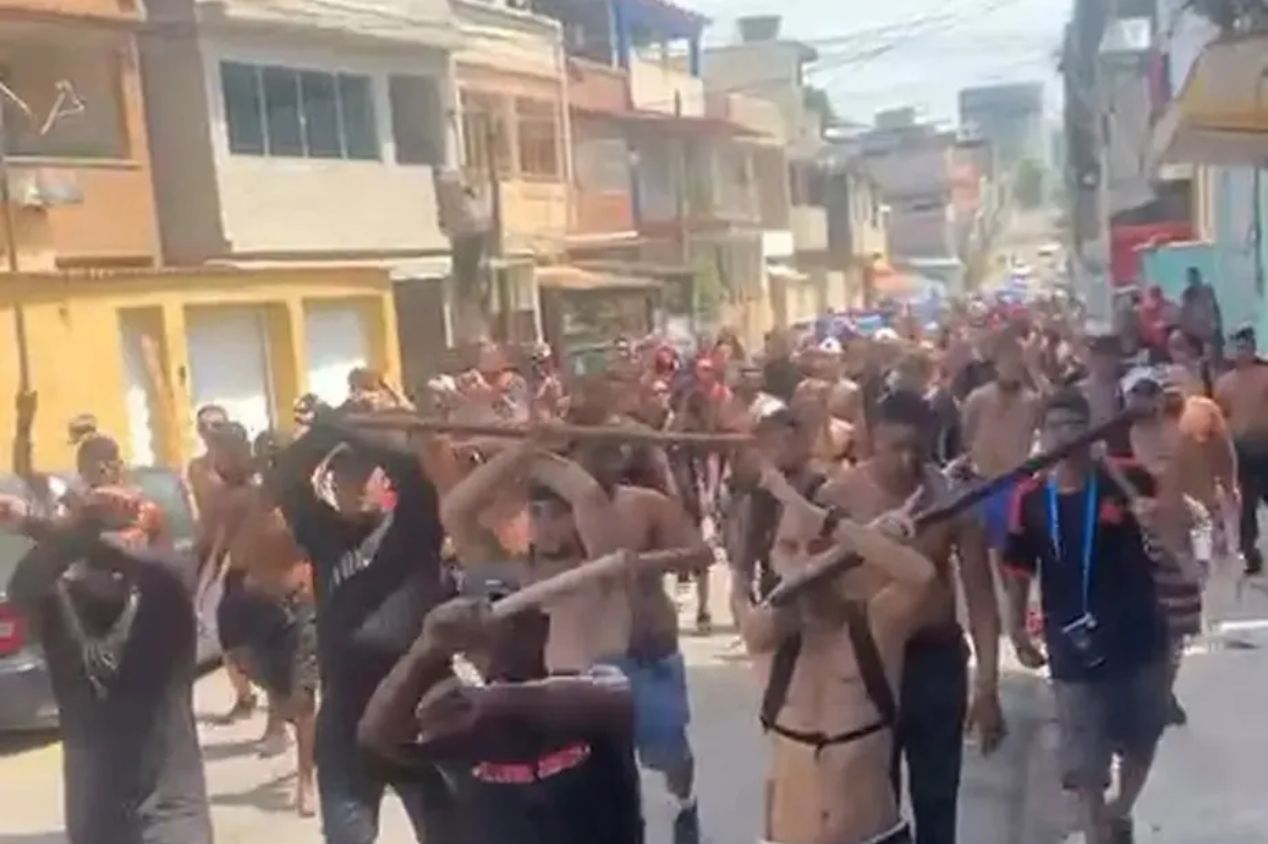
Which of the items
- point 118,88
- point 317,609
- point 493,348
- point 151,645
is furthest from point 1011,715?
point 118,88

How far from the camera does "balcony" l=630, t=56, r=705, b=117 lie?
47.0 metres

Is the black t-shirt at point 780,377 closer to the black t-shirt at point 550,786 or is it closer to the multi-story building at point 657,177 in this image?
the black t-shirt at point 550,786

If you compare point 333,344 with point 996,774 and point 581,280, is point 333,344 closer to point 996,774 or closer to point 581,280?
point 581,280

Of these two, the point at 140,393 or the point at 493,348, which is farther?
the point at 140,393

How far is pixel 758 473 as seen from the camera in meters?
8.13

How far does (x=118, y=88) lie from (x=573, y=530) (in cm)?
1910

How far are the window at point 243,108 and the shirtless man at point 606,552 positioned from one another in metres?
19.9

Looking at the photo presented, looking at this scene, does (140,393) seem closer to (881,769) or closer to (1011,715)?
(1011,715)

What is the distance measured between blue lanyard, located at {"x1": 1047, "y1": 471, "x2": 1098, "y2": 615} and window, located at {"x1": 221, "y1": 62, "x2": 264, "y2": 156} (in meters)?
20.9

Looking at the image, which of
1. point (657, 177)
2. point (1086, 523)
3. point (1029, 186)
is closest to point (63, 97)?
point (1086, 523)

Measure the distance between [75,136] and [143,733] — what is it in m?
19.9

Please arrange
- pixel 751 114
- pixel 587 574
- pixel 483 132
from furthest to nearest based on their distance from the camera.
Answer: pixel 751 114 < pixel 483 132 < pixel 587 574

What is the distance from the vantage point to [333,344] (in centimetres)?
2719

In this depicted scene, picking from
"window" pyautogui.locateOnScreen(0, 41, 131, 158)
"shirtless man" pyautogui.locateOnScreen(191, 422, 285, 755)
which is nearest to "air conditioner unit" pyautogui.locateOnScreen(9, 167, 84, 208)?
"window" pyautogui.locateOnScreen(0, 41, 131, 158)
